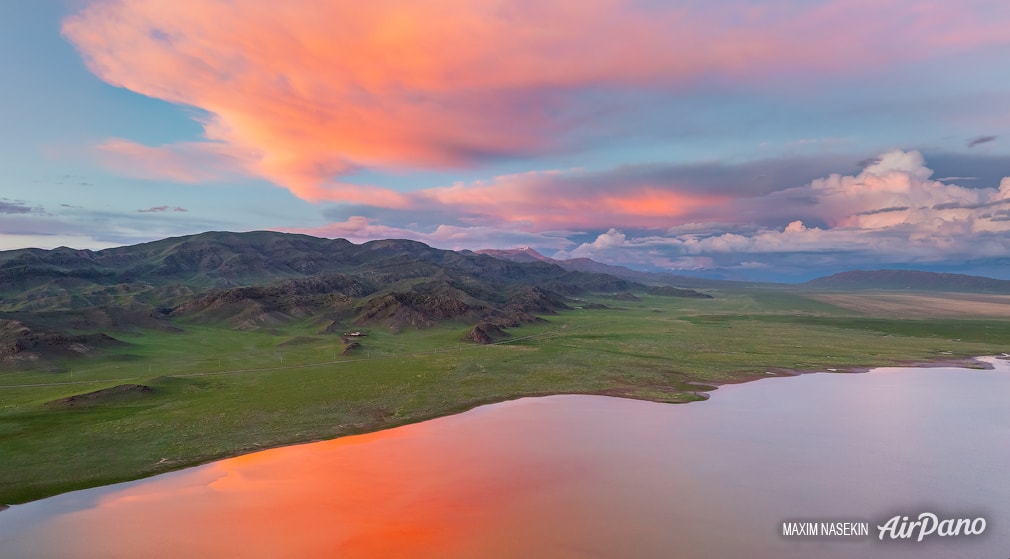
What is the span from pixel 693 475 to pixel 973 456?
29.1 meters

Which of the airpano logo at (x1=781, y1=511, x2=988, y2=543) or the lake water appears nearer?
the lake water

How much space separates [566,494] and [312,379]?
2488 inches

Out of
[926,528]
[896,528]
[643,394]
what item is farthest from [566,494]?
[643,394]

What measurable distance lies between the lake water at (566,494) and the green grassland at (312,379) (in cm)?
726

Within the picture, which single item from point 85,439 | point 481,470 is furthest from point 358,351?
point 481,470

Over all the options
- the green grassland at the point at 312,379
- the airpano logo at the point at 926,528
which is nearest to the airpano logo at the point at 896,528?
the airpano logo at the point at 926,528

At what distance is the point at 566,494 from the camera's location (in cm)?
4003

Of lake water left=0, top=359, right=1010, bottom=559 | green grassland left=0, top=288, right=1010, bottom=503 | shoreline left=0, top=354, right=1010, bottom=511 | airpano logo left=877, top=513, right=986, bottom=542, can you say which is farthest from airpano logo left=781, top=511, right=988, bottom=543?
green grassland left=0, top=288, right=1010, bottom=503

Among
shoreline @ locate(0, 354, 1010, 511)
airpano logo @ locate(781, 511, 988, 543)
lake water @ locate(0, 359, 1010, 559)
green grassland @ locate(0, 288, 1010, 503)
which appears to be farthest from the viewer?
green grassland @ locate(0, 288, 1010, 503)

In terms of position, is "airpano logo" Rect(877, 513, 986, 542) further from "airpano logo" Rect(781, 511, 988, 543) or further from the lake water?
the lake water

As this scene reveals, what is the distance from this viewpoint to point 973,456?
4884 cm

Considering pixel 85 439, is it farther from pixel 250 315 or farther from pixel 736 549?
pixel 250 315

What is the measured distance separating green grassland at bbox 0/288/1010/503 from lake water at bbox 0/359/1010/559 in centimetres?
726

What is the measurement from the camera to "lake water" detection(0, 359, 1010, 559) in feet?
106
